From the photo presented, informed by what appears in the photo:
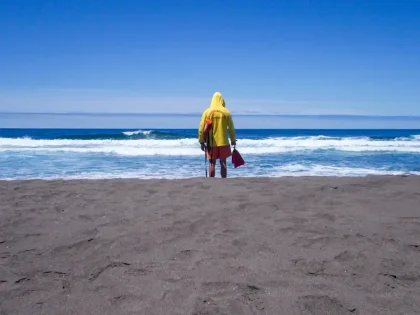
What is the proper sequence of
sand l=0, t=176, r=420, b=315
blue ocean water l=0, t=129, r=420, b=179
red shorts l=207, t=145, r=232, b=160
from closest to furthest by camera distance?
sand l=0, t=176, r=420, b=315 → red shorts l=207, t=145, r=232, b=160 → blue ocean water l=0, t=129, r=420, b=179

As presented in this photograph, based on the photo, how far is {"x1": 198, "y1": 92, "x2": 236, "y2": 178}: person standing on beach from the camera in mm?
6770

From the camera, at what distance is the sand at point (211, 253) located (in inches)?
90.5

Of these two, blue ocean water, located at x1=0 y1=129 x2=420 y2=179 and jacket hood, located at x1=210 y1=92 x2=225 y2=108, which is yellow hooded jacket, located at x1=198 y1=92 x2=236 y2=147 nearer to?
jacket hood, located at x1=210 y1=92 x2=225 y2=108

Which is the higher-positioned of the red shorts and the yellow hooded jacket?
the yellow hooded jacket

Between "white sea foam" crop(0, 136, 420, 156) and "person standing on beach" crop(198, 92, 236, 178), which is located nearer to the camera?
"person standing on beach" crop(198, 92, 236, 178)

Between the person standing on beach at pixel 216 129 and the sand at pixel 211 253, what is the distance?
1.81m

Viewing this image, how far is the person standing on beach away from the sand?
1813 mm

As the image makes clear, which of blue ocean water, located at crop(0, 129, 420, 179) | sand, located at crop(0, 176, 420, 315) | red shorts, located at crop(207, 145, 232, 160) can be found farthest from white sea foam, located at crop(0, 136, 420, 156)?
sand, located at crop(0, 176, 420, 315)

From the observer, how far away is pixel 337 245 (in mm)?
3148

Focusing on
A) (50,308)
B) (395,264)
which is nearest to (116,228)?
(50,308)

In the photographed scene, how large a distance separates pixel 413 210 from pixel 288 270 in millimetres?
2425

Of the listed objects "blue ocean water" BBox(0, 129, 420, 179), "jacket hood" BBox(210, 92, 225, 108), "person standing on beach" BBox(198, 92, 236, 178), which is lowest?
"blue ocean water" BBox(0, 129, 420, 179)

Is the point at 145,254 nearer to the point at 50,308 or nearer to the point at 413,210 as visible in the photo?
the point at 50,308

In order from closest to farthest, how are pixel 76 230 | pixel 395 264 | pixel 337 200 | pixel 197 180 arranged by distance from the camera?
pixel 395 264 < pixel 76 230 < pixel 337 200 < pixel 197 180
